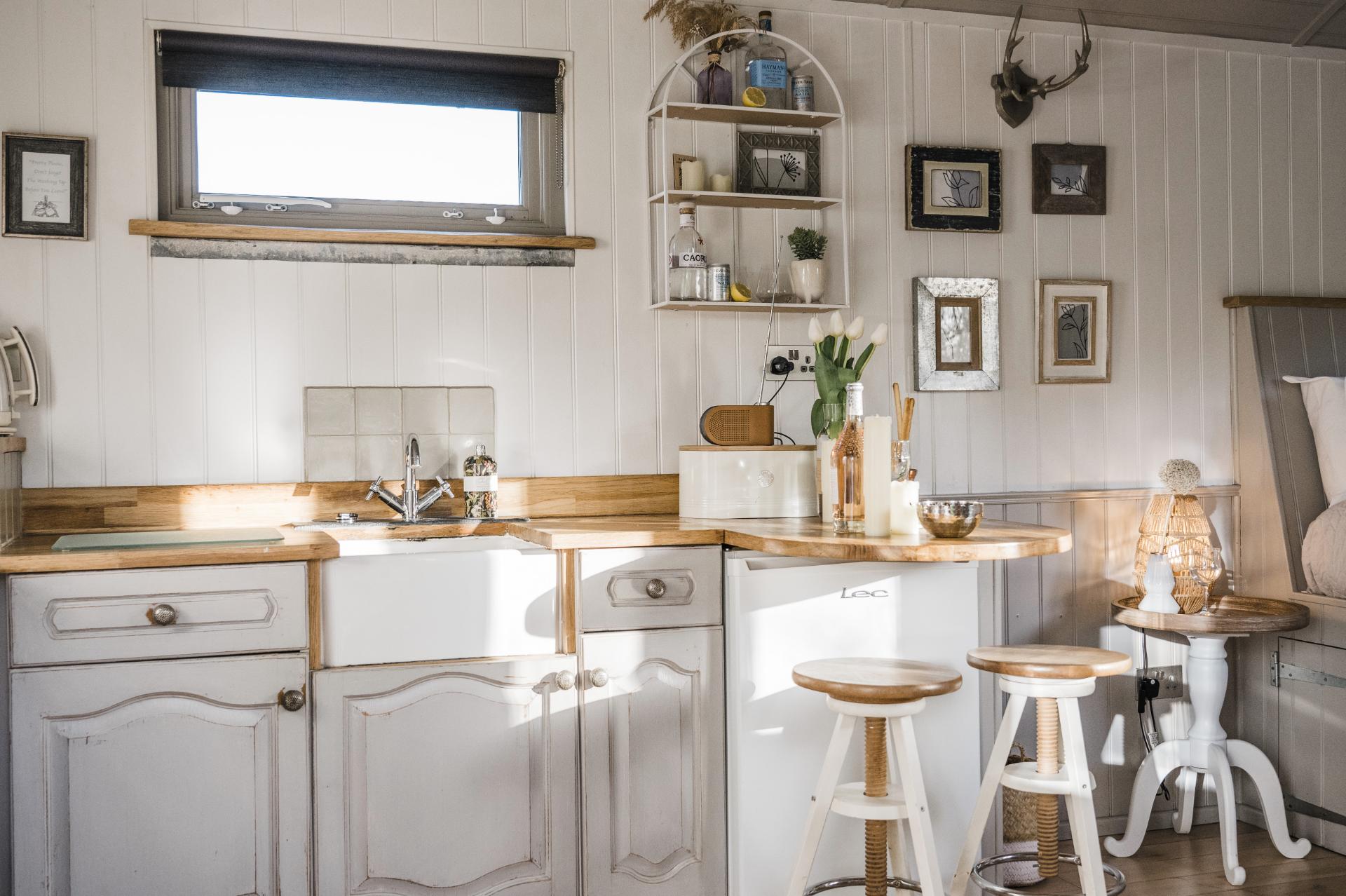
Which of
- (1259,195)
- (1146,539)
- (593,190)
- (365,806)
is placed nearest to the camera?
(365,806)

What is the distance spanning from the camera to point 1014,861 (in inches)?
105

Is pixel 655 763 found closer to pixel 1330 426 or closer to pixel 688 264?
pixel 688 264

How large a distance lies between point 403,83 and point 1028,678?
6.76 feet

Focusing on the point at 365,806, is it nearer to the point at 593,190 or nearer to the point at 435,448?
the point at 435,448

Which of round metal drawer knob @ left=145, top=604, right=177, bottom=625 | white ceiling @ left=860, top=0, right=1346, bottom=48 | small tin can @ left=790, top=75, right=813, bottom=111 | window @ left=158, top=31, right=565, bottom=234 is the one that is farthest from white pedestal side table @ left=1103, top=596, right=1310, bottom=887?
round metal drawer knob @ left=145, top=604, right=177, bottom=625

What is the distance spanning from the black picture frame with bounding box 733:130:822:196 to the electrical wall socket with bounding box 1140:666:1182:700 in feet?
5.60

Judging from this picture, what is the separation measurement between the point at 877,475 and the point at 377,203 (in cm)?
146

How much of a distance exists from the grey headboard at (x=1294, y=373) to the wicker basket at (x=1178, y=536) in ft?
0.83

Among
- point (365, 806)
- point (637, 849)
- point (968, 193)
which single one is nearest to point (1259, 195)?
point (968, 193)

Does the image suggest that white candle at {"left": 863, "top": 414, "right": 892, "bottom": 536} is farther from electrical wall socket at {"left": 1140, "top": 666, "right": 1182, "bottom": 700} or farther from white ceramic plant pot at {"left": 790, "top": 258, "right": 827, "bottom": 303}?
electrical wall socket at {"left": 1140, "top": 666, "right": 1182, "bottom": 700}

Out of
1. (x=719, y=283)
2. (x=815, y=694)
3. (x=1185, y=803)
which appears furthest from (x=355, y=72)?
(x=1185, y=803)

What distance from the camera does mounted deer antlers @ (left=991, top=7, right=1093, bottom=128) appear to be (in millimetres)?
3083

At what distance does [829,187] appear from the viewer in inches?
121

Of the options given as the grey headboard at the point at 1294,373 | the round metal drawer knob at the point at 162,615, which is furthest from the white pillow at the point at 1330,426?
the round metal drawer knob at the point at 162,615
